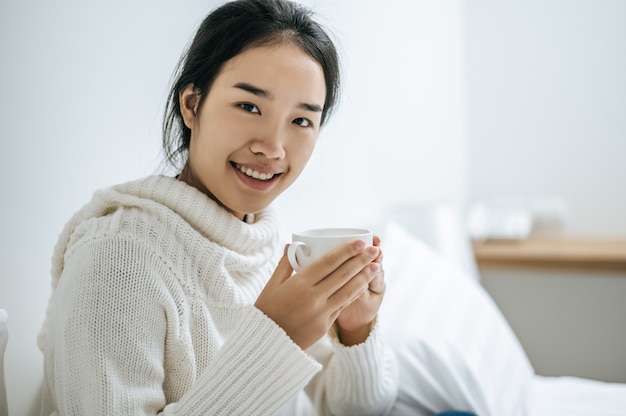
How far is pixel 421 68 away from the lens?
2135 mm

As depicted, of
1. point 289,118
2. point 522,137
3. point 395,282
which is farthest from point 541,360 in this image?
point 289,118

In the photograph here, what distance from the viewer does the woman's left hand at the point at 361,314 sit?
876 millimetres

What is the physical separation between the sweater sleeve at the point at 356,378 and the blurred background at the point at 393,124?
39 centimetres

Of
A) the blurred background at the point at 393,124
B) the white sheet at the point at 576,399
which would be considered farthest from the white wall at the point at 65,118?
the white sheet at the point at 576,399

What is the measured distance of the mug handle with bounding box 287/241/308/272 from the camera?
27.1 inches

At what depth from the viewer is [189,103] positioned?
2.64 feet

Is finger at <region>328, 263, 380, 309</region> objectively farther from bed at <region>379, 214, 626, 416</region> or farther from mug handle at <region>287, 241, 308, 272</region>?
bed at <region>379, 214, 626, 416</region>

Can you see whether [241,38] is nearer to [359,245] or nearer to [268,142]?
[268,142]

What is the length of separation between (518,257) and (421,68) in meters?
0.83

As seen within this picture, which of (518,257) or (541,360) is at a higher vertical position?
(518,257)

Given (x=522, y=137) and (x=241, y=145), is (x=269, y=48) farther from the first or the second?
(x=522, y=137)

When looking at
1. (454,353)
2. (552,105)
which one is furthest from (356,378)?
(552,105)

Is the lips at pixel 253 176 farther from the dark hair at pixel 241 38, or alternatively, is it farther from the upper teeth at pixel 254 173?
the dark hair at pixel 241 38

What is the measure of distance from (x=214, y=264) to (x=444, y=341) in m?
0.62
